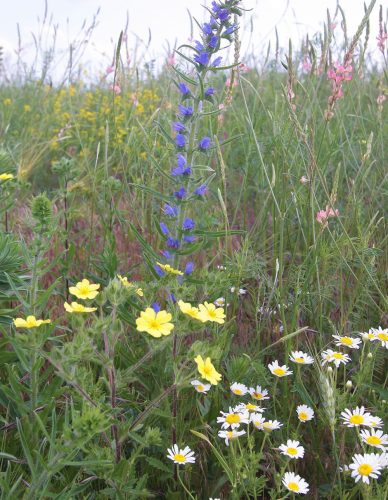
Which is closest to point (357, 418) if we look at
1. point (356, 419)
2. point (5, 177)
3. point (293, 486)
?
point (356, 419)

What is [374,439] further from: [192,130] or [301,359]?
[192,130]

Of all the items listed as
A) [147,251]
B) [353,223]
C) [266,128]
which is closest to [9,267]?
[147,251]

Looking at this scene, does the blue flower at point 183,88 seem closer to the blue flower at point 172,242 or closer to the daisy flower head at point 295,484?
the blue flower at point 172,242

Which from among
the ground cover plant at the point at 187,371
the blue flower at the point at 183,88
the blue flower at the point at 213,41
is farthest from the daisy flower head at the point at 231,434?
the blue flower at the point at 213,41

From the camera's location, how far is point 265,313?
195 cm

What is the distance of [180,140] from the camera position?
1771mm

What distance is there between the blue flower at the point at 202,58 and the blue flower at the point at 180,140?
0.23 m

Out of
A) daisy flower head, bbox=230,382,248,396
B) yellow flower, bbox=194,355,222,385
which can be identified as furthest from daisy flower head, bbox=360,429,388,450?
yellow flower, bbox=194,355,222,385

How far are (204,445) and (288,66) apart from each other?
122cm

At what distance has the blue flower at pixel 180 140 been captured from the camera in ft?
5.79

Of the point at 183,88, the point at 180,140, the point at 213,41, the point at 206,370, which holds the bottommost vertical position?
the point at 206,370

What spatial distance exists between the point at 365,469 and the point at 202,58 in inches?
48.2

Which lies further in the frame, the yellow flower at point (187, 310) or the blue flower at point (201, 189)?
the blue flower at point (201, 189)

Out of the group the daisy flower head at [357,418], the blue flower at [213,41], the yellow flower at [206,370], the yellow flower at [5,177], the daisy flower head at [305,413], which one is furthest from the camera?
the yellow flower at [5,177]
